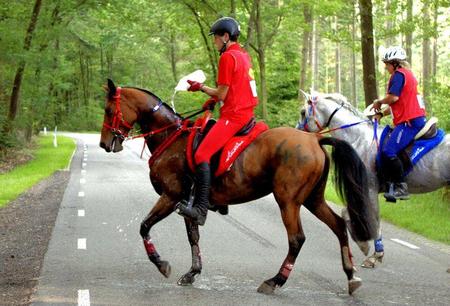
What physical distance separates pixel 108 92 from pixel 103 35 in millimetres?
45853

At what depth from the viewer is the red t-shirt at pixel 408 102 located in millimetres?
8867

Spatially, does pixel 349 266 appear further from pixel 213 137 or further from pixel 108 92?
pixel 108 92

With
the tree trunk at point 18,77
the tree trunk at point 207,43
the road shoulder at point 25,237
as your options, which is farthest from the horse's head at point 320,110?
the tree trunk at point 207,43

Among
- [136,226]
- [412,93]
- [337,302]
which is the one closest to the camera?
[337,302]

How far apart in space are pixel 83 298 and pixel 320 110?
4569mm

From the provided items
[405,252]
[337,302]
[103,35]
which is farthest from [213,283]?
[103,35]

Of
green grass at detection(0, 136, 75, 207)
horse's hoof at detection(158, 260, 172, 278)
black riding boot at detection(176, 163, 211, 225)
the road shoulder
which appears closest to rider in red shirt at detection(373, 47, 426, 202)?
black riding boot at detection(176, 163, 211, 225)

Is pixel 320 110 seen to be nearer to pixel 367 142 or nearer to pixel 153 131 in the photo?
pixel 367 142

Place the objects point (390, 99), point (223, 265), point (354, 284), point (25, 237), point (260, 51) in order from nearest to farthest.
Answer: point (354, 284), point (223, 265), point (390, 99), point (25, 237), point (260, 51)

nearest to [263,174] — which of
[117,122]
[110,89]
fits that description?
[117,122]

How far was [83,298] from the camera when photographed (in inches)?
264

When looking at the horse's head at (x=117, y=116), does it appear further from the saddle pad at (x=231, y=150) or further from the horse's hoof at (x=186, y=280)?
the horse's hoof at (x=186, y=280)

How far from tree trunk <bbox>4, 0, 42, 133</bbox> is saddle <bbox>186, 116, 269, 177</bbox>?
20019 millimetres

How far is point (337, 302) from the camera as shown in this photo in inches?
266
